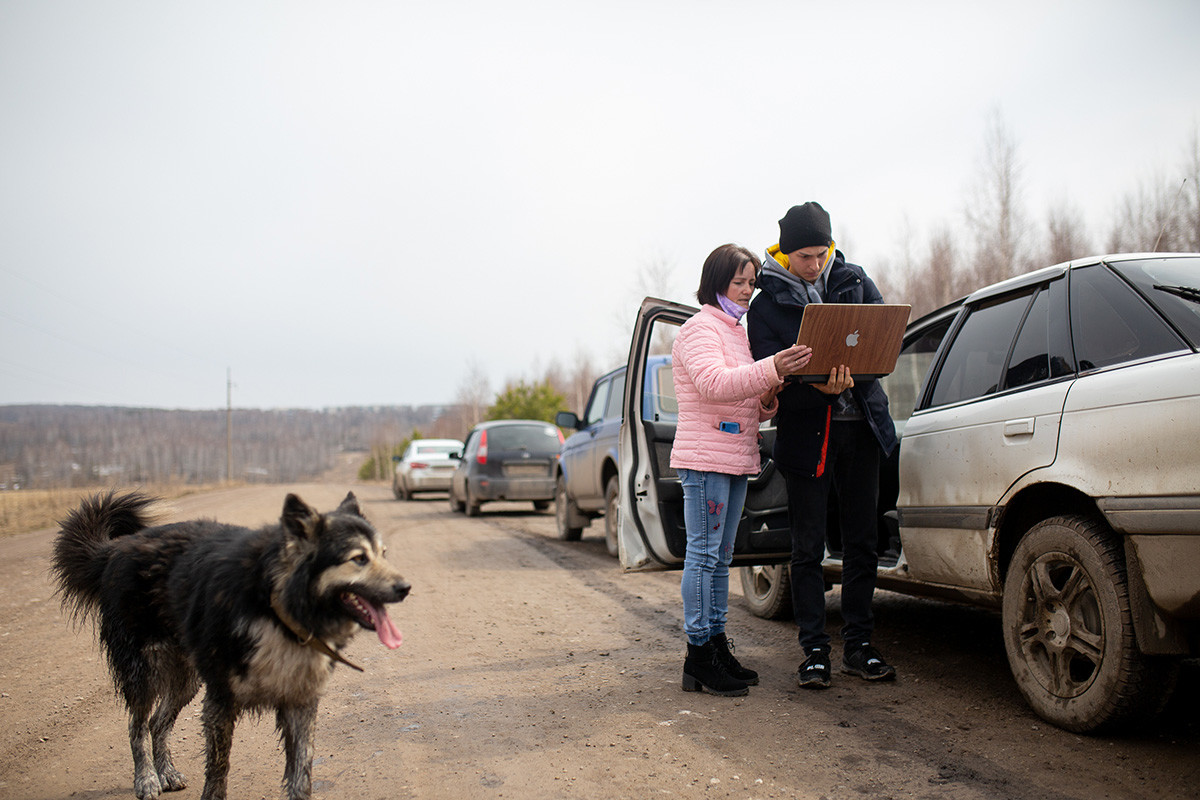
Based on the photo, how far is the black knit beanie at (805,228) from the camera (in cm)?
416

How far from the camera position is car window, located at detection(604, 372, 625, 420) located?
9.85 metres

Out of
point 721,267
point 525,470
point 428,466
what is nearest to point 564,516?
point 525,470

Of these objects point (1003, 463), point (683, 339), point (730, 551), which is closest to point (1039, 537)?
point (1003, 463)

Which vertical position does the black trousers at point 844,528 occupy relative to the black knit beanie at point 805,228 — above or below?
below

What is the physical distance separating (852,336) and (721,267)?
0.78 meters

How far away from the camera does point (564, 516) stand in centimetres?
1166

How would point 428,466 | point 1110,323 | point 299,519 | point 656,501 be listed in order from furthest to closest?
point 428,466 → point 656,501 → point 1110,323 → point 299,519

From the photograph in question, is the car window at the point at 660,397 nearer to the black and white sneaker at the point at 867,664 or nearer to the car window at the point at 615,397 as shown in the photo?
the car window at the point at 615,397

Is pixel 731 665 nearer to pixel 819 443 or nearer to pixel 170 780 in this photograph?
pixel 819 443

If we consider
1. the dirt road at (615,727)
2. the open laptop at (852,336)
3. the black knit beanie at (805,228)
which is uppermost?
the black knit beanie at (805,228)

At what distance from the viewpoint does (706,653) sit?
167 inches

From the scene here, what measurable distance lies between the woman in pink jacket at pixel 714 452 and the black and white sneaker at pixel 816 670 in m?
0.26

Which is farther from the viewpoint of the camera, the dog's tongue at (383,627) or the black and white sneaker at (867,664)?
the black and white sneaker at (867,664)

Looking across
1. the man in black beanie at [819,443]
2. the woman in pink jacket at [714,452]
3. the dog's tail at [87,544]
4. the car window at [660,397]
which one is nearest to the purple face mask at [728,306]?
the woman in pink jacket at [714,452]
